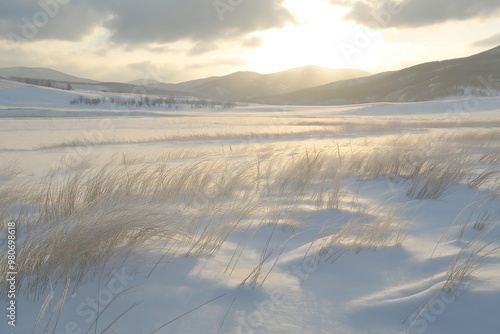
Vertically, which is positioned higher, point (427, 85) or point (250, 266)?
point (427, 85)

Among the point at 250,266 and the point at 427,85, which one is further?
the point at 427,85

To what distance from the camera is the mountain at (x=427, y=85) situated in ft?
213

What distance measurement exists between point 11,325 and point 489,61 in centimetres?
12103

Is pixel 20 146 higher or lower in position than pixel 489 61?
lower

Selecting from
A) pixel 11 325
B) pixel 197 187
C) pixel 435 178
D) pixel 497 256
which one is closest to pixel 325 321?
pixel 497 256

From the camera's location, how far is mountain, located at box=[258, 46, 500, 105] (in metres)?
65.1

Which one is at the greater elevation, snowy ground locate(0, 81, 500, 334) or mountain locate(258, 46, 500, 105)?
mountain locate(258, 46, 500, 105)

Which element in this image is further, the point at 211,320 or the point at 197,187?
the point at 197,187

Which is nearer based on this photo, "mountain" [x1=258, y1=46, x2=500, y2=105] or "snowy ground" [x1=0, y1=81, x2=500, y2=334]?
"snowy ground" [x1=0, y1=81, x2=500, y2=334]

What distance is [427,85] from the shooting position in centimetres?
7775

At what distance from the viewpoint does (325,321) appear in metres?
1.51

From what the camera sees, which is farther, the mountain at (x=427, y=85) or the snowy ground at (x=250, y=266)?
the mountain at (x=427, y=85)

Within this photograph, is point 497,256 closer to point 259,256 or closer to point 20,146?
point 259,256

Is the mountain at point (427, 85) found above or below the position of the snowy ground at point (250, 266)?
above
